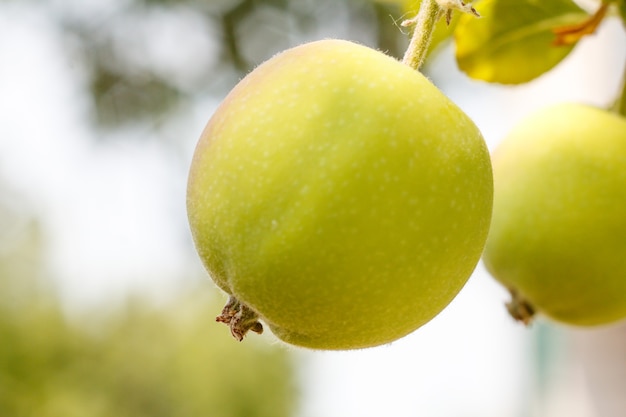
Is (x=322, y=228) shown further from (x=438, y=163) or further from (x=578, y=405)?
(x=578, y=405)

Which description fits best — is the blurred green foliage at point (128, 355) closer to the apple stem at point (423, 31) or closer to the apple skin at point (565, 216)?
the apple skin at point (565, 216)

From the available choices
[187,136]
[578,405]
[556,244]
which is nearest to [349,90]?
[556,244]

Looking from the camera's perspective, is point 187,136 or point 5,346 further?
point 5,346

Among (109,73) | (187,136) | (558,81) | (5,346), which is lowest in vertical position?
(5,346)

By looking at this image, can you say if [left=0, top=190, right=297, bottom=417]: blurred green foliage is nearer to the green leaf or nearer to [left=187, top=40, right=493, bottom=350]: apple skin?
the green leaf

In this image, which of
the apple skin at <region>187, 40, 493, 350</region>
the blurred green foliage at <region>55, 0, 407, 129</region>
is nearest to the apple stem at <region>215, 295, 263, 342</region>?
the apple skin at <region>187, 40, 493, 350</region>

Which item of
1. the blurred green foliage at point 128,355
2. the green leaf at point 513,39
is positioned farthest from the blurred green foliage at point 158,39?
the green leaf at point 513,39

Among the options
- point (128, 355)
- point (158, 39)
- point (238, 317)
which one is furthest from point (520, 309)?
point (128, 355)

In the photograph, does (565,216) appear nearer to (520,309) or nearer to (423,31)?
(520,309)

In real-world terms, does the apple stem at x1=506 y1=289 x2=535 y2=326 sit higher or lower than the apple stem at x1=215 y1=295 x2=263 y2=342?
lower
